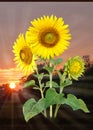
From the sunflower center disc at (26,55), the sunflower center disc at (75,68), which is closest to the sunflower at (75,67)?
the sunflower center disc at (75,68)

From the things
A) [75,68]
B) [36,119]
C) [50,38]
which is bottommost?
[36,119]

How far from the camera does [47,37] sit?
4.35 ft

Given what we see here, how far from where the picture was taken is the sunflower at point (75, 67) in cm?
135

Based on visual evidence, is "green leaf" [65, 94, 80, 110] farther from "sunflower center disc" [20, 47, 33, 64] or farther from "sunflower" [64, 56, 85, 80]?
"sunflower center disc" [20, 47, 33, 64]

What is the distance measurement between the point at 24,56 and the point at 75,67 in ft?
0.60

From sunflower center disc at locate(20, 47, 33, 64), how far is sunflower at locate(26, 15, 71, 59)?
4 centimetres

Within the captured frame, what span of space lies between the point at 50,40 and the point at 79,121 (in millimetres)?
369

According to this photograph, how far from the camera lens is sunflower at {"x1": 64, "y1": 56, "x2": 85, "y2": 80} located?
1.35 m

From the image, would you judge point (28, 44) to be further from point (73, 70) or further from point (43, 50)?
point (73, 70)

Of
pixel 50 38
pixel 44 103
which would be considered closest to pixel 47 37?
pixel 50 38

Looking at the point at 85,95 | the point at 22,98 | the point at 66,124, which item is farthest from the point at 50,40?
the point at 85,95

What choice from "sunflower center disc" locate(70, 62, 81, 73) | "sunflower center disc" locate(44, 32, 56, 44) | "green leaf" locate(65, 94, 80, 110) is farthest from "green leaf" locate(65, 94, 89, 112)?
"sunflower center disc" locate(44, 32, 56, 44)

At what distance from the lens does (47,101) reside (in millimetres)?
1336

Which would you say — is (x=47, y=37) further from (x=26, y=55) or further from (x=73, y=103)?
(x=73, y=103)
